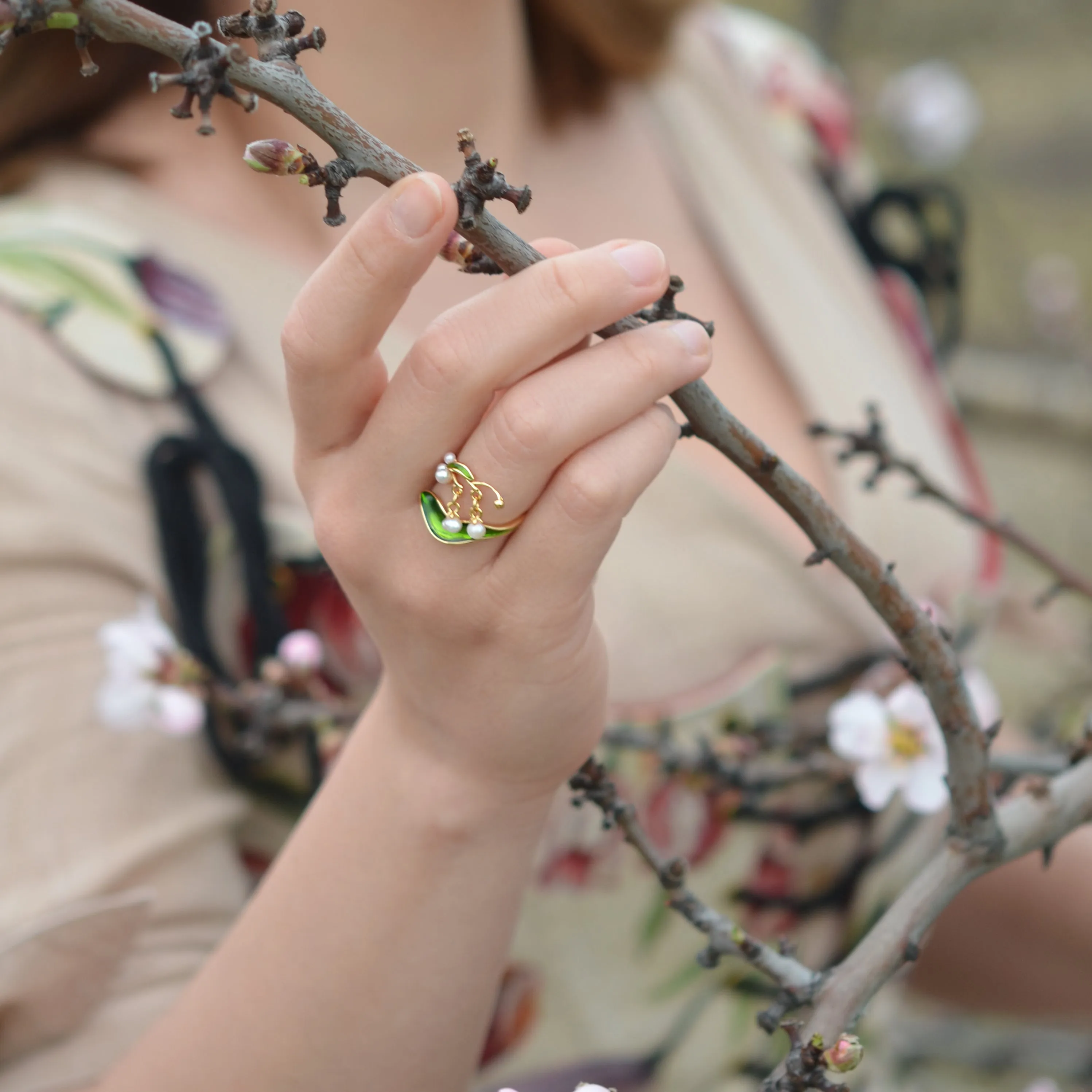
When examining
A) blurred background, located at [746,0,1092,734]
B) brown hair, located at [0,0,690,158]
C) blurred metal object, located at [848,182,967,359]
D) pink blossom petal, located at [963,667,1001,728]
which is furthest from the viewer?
blurred background, located at [746,0,1092,734]

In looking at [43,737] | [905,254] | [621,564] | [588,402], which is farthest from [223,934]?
[905,254]

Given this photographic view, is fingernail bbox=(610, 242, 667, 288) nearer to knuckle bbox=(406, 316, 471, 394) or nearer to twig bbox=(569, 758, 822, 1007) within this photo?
knuckle bbox=(406, 316, 471, 394)

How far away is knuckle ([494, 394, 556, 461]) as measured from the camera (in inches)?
12.3

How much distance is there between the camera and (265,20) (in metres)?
0.25

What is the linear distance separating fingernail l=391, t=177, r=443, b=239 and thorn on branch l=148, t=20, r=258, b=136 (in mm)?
46

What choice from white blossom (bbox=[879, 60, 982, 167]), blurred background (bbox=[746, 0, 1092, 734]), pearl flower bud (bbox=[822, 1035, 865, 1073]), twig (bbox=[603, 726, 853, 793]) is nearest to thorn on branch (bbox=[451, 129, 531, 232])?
pearl flower bud (bbox=[822, 1035, 865, 1073])

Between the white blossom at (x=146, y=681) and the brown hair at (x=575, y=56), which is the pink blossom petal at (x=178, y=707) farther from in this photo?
the brown hair at (x=575, y=56)

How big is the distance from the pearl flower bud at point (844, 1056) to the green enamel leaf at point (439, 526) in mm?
178

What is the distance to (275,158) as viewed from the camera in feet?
0.83

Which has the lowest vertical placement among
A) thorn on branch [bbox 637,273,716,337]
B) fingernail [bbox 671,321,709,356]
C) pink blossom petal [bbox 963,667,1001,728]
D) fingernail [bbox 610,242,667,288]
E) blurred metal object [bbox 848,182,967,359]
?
fingernail [bbox 671,321,709,356]

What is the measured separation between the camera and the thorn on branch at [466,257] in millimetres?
292

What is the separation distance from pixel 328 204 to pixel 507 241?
5 cm

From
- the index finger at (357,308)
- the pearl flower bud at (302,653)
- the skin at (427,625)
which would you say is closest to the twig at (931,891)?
the skin at (427,625)

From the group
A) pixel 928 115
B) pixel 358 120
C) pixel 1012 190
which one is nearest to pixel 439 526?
pixel 358 120
